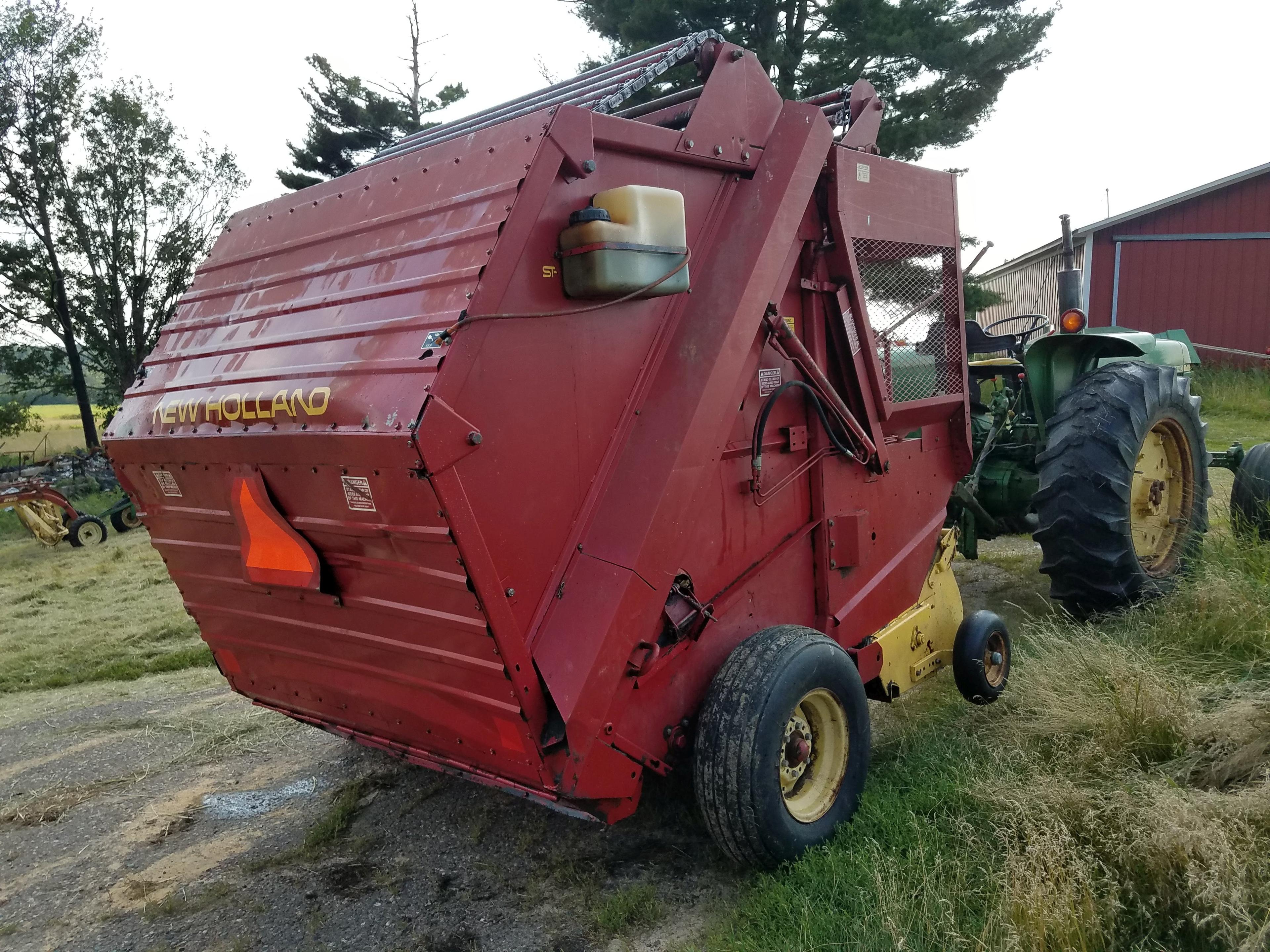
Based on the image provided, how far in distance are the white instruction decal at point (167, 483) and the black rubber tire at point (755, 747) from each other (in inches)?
76.9

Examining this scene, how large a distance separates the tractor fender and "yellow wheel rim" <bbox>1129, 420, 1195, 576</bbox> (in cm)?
51

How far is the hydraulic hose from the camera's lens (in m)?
3.26

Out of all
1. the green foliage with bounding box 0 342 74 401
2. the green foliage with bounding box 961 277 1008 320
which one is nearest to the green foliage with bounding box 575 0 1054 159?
the green foliage with bounding box 961 277 1008 320

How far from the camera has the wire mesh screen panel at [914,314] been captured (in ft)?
12.3

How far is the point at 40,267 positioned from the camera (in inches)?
778

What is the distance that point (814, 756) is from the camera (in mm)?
3279

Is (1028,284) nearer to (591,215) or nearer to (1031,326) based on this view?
(1031,326)

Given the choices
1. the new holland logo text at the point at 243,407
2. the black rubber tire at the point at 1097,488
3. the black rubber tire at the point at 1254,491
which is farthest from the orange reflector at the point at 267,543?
the black rubber tire at the point at 1254,491

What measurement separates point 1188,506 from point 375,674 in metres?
4.61

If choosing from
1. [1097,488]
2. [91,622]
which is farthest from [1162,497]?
[91,622]

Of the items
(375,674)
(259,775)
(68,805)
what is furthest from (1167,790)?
(68,805)

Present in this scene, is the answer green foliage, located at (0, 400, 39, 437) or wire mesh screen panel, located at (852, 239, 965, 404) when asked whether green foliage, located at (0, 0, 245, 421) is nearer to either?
green foliage, located at (0, 400, 39, 437)

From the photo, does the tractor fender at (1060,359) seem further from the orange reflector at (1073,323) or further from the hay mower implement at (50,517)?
the hay mower implement at (50,517)

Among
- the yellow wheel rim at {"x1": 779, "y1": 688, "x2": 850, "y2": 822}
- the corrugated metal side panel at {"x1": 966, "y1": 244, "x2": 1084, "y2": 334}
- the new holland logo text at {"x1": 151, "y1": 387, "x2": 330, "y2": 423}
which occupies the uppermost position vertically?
the new holland logo text at {"x1": 151, "y1": 387, "x2": 330, "y2": 423}
